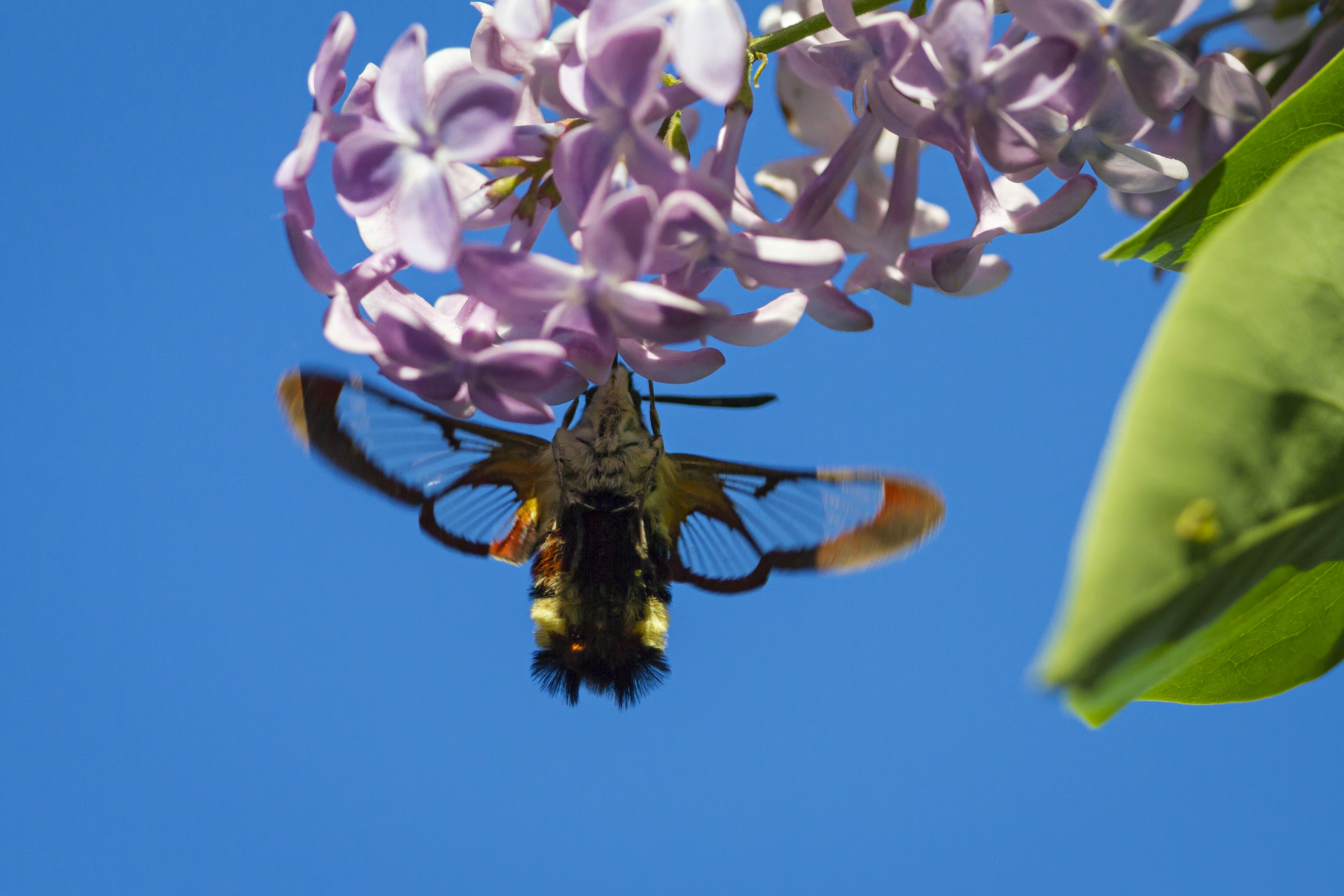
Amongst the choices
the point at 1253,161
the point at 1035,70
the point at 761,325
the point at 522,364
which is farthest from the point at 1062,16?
the point at 522,364

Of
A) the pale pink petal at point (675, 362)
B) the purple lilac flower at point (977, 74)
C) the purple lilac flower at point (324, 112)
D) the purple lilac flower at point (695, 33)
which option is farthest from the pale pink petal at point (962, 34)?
the purple lilac flower at point (324, 112)

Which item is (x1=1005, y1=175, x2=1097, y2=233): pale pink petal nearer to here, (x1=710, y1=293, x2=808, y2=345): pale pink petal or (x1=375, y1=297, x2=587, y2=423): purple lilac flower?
(x1=710, y1=293, x2=808, y2=345): pale pink petal

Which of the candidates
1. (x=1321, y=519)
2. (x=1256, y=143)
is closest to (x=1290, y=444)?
(x=1321, y=519)

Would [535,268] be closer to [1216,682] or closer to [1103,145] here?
[1103,145]

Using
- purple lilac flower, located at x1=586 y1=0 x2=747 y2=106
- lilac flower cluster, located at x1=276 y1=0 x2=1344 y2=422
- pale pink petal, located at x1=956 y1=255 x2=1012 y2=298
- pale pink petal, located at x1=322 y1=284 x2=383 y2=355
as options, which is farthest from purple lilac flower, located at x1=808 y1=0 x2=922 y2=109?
pale pink petal, located at x1=322 y1=284 x2=383 y2=355

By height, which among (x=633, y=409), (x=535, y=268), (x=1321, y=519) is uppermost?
(x=633, y=409)

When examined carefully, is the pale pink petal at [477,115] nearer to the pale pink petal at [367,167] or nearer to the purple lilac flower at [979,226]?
the pale pink petal at [367,167]

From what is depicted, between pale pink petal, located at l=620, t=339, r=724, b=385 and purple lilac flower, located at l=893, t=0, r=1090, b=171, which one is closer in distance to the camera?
purple lilac flower, located at l=893, t=0, r=1090, b=171
